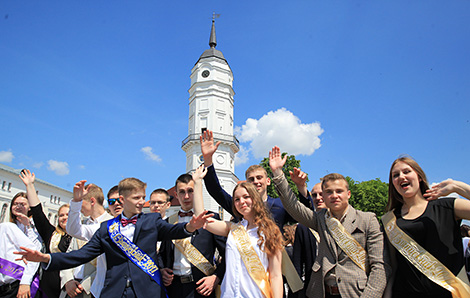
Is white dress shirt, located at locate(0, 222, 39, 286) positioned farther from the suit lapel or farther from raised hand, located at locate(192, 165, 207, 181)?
raised hand, located at locate(192, 165, 207, 181)

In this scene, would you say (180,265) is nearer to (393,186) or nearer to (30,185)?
(30,185)

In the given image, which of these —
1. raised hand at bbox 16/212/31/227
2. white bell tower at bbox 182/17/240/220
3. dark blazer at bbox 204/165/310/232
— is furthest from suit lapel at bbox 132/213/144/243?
white bell tower at bbox 182/17/240/220

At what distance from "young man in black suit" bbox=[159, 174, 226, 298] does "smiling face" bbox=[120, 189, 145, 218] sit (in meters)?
0.74

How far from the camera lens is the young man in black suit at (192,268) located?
3879 mm

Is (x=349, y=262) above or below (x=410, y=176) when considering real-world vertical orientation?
below

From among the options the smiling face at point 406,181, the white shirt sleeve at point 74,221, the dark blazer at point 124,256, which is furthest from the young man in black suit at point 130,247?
the smiling face at point 406,181

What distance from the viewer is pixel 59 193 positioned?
2480 inches

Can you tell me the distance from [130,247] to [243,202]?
1383 mm

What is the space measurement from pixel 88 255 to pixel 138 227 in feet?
1.96

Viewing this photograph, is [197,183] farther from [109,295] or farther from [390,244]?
[390,244]

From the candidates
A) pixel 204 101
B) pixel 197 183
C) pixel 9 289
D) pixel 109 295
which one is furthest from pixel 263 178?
pixel 204 101

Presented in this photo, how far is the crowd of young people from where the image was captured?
3072 millimetres

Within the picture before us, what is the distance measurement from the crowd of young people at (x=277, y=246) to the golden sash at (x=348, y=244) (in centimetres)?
1

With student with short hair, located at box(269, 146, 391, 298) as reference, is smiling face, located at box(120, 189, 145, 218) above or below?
above
